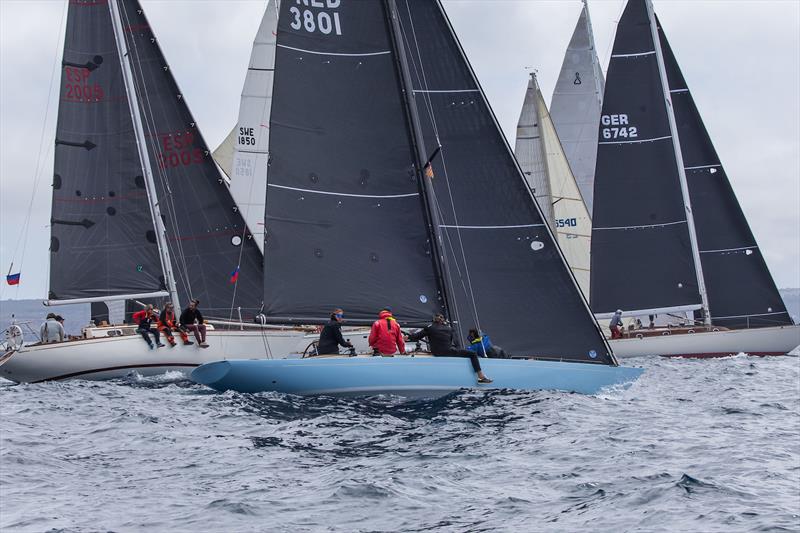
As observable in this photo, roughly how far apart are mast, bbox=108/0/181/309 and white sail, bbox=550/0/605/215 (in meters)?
21.3

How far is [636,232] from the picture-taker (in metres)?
37.2

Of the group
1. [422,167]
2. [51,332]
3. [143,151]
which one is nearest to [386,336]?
[422,167]

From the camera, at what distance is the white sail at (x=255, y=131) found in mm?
37688

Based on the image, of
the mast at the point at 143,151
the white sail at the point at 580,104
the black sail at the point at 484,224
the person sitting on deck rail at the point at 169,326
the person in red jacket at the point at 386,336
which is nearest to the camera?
the person in red jacket at the point at 386,336

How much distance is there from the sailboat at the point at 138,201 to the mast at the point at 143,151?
0.10 ft

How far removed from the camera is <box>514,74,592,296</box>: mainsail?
4444cm

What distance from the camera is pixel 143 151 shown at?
30.4 metres

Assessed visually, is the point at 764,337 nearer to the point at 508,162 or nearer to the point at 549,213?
the point at 549,213

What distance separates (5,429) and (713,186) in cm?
2686

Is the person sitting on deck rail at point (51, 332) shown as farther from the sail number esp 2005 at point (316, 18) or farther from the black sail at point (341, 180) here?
the sail number esp 2005 at point (316, 18)

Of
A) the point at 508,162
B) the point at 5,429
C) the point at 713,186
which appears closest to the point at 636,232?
the point at 713,186

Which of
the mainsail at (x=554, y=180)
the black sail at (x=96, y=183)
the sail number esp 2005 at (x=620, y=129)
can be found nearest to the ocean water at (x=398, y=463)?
the black sail at (x=96, y=183)

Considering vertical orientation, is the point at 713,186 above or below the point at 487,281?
above

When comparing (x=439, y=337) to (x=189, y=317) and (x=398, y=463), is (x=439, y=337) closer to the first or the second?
(x=398, y=463)
